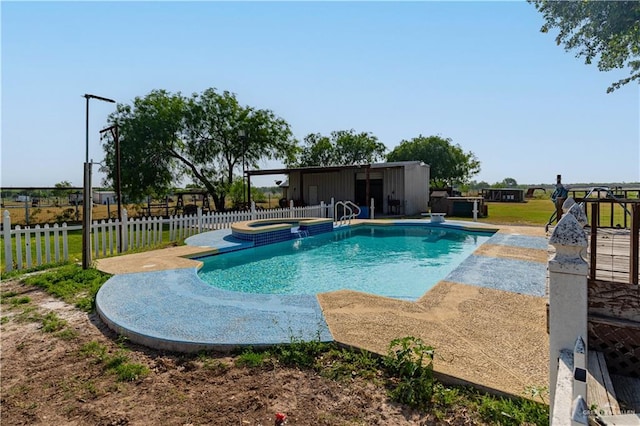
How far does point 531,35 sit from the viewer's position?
9852mm

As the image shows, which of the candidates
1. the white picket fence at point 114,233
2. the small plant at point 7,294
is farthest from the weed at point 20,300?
the white picket fence at point 114,233

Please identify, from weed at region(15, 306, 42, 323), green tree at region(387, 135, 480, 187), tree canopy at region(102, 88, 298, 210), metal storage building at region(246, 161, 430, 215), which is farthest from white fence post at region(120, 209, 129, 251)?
green tree at region(387, 135, 480, 187)

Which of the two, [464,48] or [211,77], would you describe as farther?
[211,77]

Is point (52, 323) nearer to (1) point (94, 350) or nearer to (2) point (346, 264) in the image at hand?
(1) point (94, 350)

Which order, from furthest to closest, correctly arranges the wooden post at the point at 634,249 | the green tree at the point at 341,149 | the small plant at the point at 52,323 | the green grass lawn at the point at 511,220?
the green tree at the point at 341,149
the green grass lawn at the point at 511,220
the small plant at the point at 52,323
the wooden post at the point at 634,249

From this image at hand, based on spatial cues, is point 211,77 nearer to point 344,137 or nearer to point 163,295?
point 344,137

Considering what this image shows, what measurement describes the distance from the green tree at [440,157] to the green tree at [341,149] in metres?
4.75

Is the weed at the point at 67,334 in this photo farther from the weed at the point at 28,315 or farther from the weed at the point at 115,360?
the weed at the point at 115,360

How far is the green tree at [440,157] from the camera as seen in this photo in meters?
37.8

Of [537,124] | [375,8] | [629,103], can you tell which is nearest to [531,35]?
[629,103]

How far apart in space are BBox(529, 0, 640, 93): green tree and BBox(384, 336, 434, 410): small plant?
9042 mm

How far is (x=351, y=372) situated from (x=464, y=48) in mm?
10710

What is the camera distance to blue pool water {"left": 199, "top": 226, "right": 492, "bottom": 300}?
6.31 meters

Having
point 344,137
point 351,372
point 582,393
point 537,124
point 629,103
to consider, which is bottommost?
point 351,372
